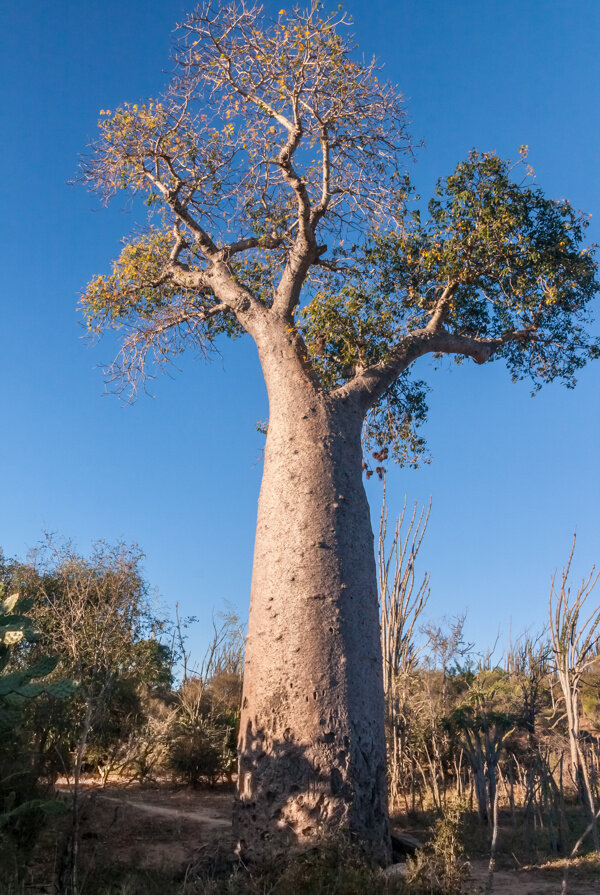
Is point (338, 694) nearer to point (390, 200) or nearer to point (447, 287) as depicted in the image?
point (447, 287)

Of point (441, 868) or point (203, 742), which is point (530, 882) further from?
point (203, 742)

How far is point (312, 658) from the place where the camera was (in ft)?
15.8

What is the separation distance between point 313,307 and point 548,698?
27.6ft

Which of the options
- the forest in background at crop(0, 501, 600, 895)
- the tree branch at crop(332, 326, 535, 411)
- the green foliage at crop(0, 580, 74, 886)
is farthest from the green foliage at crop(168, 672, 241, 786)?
the tree branch at crop(332, 326, 535, 411)

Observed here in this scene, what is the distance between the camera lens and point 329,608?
16.3 feet

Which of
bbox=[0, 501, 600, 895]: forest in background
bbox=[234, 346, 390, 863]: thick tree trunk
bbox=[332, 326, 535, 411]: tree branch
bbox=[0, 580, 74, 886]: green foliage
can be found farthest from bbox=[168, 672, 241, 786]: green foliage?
bbox=[332, 326, 535, 411]: tree branch

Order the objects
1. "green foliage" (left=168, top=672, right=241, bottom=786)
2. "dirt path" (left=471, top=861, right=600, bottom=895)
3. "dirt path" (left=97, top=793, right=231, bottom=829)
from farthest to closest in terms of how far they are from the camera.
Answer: "green foliage" (left=168, top=672, right=241, bottom=786) < "dirt path" (left=97, top=793, right=231, bottom=829) < "dirt path" (left=471, top=861, right=600, bottom=895)

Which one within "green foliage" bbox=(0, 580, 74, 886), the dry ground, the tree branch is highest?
the tree branch

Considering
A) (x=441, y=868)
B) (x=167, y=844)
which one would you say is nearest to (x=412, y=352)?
(x=441, y=868)

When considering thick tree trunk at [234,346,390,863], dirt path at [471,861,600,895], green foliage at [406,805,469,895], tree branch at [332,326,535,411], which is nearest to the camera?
green foliage at [406,805,469,895]

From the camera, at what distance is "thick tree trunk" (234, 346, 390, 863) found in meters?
4.55

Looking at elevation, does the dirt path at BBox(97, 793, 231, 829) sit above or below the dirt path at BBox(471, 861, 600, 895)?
above

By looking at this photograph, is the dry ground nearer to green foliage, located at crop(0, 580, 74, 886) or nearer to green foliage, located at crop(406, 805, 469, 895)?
green foliage, located at crop(406, 805, 469, 895)

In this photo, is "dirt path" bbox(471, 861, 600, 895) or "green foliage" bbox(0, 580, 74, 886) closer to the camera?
"green foliage" bbox(0, 580, 74, 886)
